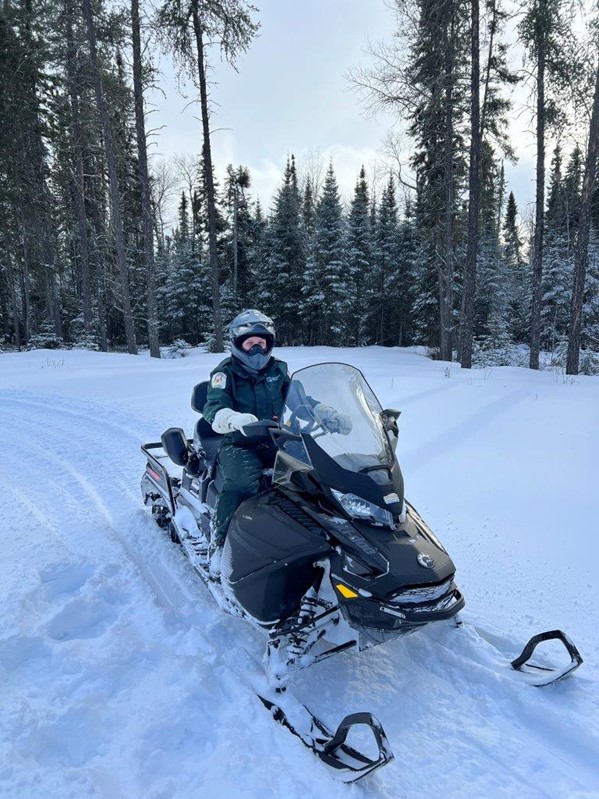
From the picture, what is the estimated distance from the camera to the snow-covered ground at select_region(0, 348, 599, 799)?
6.58 ft

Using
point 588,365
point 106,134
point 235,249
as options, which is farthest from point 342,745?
point 235,249

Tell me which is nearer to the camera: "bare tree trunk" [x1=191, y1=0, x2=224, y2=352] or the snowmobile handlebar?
the snowmobile handlebar

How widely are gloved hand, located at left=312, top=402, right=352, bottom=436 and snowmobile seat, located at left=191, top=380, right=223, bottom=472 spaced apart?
97 cm

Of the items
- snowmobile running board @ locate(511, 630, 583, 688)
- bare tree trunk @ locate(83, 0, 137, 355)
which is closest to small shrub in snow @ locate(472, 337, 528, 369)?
bare tree trunk @ locate(83, 0, 137, 355)

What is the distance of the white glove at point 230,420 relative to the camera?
2746 millimetres

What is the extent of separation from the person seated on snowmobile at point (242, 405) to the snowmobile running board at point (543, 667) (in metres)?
1.62

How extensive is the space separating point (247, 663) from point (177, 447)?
1.75 m

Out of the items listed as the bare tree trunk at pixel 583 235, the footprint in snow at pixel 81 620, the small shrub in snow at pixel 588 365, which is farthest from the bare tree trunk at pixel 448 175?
the footprint in snow at pixel 81 620

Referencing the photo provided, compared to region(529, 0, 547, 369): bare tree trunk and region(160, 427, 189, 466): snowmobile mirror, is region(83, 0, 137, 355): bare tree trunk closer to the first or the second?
region(529, 0, 547, 369): bare tree trunk

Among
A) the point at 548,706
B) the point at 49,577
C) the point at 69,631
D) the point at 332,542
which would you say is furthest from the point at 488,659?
the point at 49,577

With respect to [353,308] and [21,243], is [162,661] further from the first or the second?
[353,308]

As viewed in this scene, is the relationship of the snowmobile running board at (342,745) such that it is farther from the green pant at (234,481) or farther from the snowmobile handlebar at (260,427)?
the snowmobile handlebar at (260,427)

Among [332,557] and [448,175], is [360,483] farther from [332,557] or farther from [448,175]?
[448,175]

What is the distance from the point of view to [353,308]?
1211 inches
